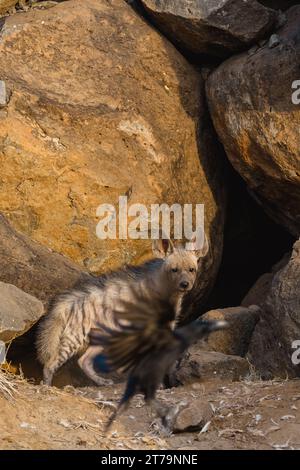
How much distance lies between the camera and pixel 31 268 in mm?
7656

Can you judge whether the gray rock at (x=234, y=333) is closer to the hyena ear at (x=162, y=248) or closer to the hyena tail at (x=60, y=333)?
the hyena ear at (x=162, y=248)

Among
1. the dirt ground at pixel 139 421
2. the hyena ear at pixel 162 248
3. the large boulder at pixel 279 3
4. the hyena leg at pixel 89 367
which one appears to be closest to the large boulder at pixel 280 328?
the dirt ground at pixel 139 421

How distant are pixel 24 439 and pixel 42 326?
2128 mm

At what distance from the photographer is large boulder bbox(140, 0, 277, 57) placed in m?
8.33

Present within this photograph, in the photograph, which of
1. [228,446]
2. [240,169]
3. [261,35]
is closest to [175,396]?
[228,446]

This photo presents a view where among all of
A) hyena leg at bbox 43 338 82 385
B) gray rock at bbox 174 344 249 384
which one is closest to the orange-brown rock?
hyena leg at bbox 43 338 82 385

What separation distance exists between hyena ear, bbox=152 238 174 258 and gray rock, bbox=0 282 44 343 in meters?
1.15

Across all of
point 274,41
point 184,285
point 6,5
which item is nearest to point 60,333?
point 184,285

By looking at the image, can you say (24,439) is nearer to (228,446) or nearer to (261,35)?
(228,446)

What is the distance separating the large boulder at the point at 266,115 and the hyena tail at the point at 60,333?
6.88 feet

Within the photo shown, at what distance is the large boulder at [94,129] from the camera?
26.8 ft

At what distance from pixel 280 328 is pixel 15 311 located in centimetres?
215

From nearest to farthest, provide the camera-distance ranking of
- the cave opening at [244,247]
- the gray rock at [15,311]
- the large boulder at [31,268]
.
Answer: the gray rock at [15,311] → the large boulder at [31,268] → the cave opening at [244,247]

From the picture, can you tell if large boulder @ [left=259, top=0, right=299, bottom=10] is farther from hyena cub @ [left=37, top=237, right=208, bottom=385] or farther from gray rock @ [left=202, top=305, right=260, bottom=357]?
gray rock @ [left=202, top=305, right=260, bottom=357]
